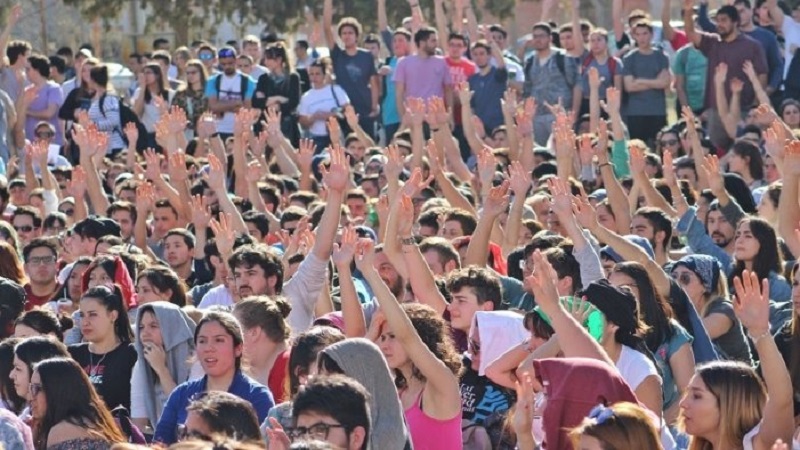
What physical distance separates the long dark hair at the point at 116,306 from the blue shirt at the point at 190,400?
1.42 metres

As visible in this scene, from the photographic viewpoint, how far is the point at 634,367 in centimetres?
742

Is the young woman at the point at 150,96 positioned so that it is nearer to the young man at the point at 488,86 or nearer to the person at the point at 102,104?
the person at the point at 102,104

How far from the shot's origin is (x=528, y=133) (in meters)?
15.0

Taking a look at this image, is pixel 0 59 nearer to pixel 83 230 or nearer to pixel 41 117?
pixel 41 117

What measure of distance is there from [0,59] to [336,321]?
10.9 m

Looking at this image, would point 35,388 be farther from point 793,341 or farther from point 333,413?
point 793,341

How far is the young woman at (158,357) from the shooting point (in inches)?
338

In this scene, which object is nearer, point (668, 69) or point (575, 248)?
point (575, 248)

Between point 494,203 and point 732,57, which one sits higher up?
point 494,203

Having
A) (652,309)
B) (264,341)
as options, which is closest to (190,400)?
(264,341)

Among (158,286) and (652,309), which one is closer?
(652,309)

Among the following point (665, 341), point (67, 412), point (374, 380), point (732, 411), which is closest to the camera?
point (374, 380)

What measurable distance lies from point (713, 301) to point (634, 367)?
2.02 m

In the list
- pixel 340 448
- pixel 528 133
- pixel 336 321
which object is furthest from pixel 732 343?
pixel 528 133
